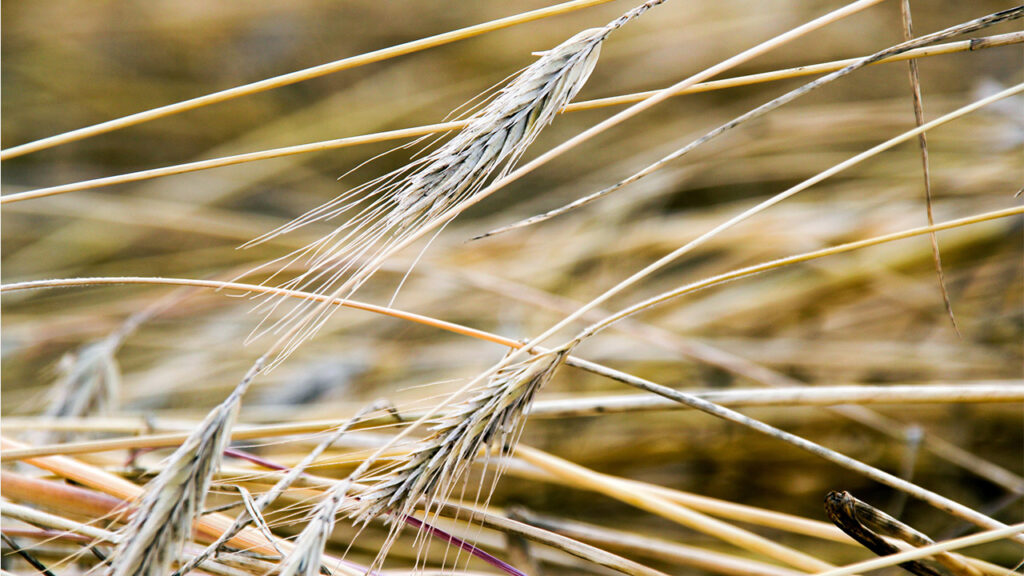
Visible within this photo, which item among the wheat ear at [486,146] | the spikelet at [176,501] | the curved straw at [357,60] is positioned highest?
the curved straw at [357,60]

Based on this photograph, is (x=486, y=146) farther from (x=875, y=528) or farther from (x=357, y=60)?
(x=875, y=528)

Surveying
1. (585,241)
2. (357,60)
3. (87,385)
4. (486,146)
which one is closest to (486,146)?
(486,146)

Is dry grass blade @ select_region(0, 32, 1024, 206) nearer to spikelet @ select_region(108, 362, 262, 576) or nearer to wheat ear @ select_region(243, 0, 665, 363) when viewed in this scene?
wheat ear @ select_region(243, 0, 665, 363)

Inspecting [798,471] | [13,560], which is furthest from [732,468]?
[13,560]

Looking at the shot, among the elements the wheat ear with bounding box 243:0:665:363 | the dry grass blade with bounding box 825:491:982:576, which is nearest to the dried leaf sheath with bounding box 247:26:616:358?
the wheat ear with bounding box 243:0:665:363

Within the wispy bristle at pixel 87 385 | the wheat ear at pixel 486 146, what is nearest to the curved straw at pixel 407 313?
the wheat ear at pixel 486 146

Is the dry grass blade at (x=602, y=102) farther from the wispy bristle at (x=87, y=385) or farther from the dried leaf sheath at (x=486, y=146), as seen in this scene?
the wispy bristle at (x=87, y=385)

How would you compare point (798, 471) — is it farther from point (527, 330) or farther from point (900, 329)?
point (527, 330)

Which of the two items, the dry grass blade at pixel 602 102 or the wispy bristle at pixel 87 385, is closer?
the dry grass blade at pixel 602 102
